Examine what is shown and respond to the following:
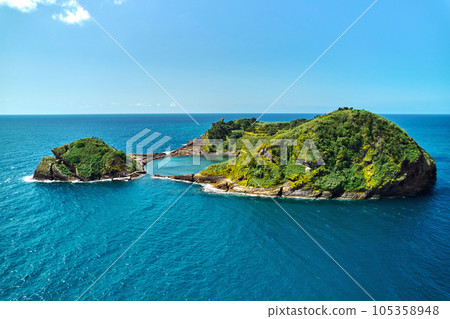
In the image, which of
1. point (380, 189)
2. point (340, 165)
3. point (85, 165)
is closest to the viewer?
point (380, 189)

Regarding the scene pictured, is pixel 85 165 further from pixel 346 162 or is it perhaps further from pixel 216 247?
pixel 346 162

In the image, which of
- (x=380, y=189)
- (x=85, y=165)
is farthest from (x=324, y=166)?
(x=85, y=165)

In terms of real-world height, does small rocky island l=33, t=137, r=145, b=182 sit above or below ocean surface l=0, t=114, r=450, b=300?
above

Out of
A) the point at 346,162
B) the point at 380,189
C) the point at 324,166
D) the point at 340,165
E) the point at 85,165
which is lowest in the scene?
the point at 380,189

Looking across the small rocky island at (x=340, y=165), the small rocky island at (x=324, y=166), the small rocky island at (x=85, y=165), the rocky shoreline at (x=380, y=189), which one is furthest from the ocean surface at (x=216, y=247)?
the small rocky island at (x=85, y=165)

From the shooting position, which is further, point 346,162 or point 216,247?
point 346,162

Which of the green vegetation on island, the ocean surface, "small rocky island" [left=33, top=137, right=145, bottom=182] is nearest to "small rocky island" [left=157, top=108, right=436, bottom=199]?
the green vegetation on island

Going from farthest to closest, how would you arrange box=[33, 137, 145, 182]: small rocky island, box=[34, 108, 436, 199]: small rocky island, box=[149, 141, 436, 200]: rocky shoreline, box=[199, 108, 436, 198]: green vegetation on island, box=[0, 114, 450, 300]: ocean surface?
box=[33, 137, 145, 182]: small rocky island < box=[34, 108, 436, 199]: small rocky island < box=[199, 108, 436, 198]: green vegetation on island < box=[149, 141, 436, 200]: rocky shoreline < box=[0, 114, 450, 300]: ocean surface

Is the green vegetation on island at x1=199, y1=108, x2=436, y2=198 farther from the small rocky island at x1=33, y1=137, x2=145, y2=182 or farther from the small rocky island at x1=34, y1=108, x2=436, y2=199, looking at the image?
the small rocky island at x1=33, y1=137, x2=145, y2=182
